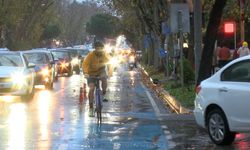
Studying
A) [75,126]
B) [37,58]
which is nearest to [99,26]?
[37,58]

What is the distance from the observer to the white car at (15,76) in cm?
2056

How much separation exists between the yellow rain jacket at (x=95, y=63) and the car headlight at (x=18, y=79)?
19.9 ft

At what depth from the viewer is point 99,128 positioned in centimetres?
1352

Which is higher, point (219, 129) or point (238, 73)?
point (238, 73)

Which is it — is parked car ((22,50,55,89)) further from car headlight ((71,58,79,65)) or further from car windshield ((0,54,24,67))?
car headlight ((71,58,79,65))

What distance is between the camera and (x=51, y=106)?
1884cm

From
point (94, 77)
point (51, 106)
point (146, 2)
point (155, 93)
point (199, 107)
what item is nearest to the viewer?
point (199, 107)

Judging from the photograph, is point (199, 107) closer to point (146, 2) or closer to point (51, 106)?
point (51, 106)

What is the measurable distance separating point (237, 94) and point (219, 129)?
3.04ft

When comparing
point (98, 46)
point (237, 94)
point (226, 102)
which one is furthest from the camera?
point (98, 46)

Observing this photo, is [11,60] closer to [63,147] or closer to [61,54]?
[63,147]

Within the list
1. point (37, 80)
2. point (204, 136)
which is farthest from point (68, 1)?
point (204, 136)

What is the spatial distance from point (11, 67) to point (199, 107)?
11.1 meters

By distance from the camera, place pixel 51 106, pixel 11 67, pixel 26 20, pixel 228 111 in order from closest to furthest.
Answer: pixel 228 111 < pixel 51 106 < pixel 11 67 < pixel 26 20
